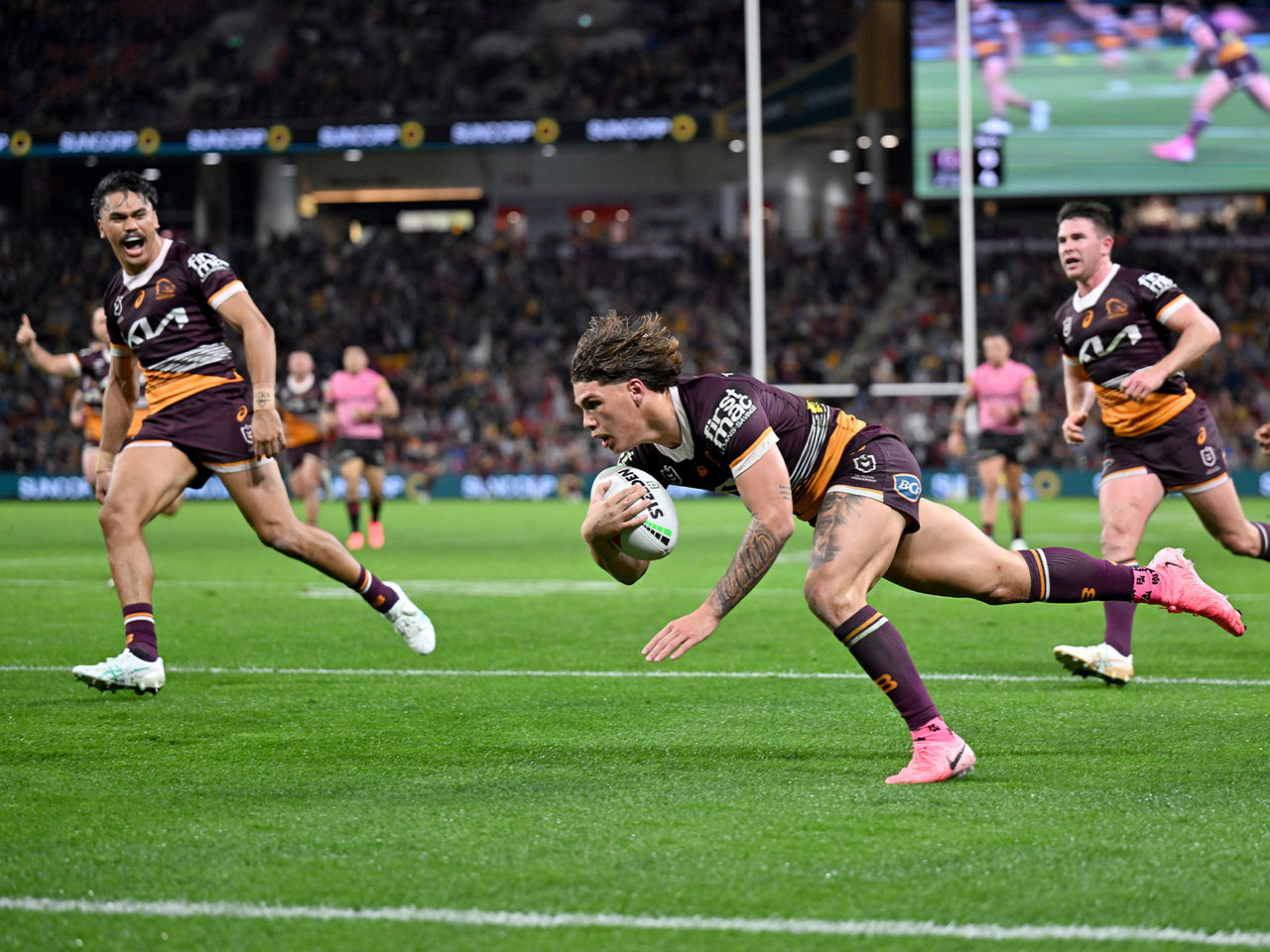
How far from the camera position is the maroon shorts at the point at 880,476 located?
5039mm

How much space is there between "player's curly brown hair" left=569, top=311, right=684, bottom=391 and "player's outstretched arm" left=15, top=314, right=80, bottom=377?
584 centimetres

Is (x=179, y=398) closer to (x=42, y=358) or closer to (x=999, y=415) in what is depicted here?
(x=42, y=358)

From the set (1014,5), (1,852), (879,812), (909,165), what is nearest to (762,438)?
(879,812)

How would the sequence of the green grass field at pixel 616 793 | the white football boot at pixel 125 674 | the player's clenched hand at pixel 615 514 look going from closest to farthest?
the green grass field at pixel 616 793 → the player's clenched hand at pixel 615 514 → the white football boot at pixel 125 674

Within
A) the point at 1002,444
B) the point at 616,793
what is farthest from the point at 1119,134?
the point at 616,793

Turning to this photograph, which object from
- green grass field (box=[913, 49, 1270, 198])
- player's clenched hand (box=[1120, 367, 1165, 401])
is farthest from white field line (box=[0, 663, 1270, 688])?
green grass field (box=[913, 49, 1270, 198])

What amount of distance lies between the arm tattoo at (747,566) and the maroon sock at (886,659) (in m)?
0.43

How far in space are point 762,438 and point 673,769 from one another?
1.21m

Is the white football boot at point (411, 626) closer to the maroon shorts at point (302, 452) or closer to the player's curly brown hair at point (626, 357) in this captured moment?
the player's curly brown hair at point (626, 357)

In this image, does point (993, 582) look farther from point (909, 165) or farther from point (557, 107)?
point (557, 107)

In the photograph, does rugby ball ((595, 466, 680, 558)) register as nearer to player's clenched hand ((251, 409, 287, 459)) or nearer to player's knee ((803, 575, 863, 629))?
player's knee ((803, 575, 863, 629))

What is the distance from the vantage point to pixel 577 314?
36.5 meters

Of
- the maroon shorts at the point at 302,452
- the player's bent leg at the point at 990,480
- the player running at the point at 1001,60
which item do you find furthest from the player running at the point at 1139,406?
the player running at the point at 1001,60

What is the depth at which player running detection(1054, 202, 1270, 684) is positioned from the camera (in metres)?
7.21
